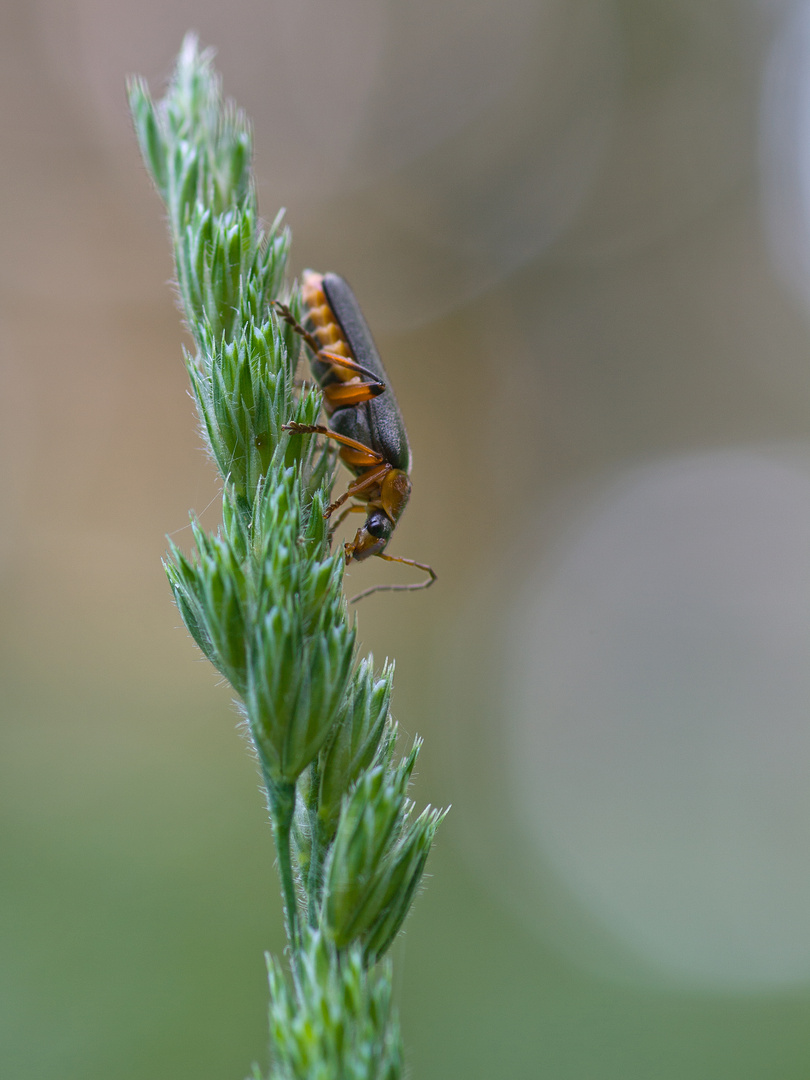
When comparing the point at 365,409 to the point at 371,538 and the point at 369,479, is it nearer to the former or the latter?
the point at 369,479

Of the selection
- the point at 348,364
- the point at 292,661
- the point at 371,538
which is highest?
the point at 348,364

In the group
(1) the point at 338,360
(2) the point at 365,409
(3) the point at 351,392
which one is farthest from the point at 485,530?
(1) the point at 338,360

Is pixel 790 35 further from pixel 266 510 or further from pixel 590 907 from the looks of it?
pixel 266 510

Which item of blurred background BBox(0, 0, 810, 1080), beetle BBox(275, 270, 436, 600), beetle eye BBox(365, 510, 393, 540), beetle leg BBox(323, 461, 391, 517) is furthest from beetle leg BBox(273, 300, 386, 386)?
blurred background BBox(0, 0, 810, 1080)

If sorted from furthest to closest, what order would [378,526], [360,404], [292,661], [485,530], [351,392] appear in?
[485,530], [360,404], [351,392], [378,526], [292,661]

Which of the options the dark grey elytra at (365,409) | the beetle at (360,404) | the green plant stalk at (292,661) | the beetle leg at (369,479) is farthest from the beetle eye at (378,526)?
the green plant stalk at (292,661)

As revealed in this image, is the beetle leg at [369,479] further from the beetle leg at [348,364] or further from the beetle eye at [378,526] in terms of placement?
the beetle leg at [348,364]

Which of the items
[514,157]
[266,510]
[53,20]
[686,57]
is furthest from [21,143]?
[266,510]
